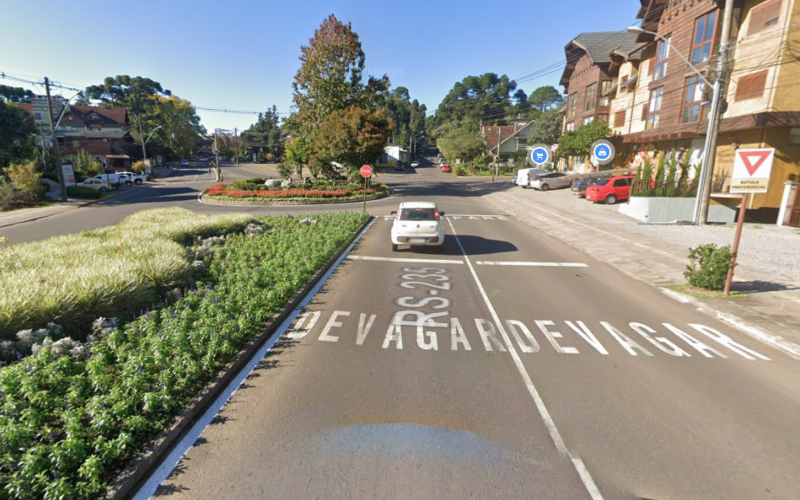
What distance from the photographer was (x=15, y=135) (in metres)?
32.0

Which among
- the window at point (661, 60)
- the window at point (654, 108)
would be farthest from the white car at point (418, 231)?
the window at point (661, 60)

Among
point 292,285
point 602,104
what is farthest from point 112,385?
point 602,104

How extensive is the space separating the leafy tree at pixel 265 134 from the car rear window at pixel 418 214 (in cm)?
10610

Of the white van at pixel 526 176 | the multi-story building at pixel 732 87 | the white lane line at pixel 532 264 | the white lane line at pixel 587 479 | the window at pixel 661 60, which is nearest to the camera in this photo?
the white lane line at pixel 587 479

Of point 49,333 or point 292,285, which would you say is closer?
point 49,333

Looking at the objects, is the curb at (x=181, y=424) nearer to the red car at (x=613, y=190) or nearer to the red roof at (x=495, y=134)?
the red car at (x=613, y=190)

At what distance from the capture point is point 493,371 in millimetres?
5578

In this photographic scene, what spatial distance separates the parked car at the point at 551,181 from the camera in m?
36.8

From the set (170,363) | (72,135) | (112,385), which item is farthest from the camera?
(72,135)

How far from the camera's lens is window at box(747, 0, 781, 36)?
58.0ft

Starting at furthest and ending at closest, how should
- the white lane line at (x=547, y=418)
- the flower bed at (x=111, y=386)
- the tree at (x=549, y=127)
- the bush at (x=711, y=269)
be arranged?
the tree at (x=549, y=127), the bush at (x=711, y=269), the white lane line at (x=547, y=418), the flower bed at (x=111, y=386)

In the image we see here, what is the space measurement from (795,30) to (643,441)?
23.1 meters

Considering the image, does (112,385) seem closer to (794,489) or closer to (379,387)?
(379,387)

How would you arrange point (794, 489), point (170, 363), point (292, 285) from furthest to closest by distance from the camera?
point (292, 285) < point (170, 363) < point (794, 489)
